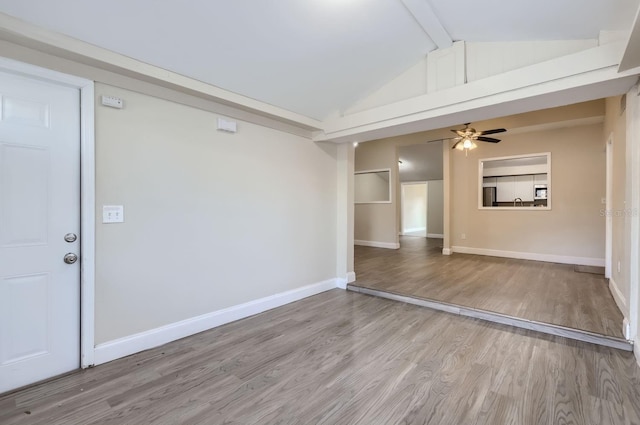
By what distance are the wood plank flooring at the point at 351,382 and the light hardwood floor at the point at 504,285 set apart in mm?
484

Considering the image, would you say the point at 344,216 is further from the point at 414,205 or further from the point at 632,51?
the point at 414,205

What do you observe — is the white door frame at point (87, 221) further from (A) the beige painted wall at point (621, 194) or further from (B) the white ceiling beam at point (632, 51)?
(A) the beige painted wall at point (621, 194)

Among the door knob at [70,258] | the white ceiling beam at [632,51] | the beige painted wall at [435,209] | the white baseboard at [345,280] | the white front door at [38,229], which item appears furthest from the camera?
the beige painted wall at [435,209]

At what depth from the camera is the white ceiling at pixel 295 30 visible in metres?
2.02

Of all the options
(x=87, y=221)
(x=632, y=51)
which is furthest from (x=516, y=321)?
(x=87, y=221)

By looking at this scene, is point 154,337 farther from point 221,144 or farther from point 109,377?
point 221,144

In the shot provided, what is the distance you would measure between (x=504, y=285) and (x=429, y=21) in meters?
3.66

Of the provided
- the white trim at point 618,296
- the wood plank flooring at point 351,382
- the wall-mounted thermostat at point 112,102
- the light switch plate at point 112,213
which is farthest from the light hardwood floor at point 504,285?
the wall-mounted thermostat at point 112,102

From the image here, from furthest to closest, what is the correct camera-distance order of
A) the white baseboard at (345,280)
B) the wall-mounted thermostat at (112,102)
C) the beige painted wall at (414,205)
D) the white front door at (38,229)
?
the beige painted wall at (414,205) → the white baseboard at (345,280) → the wall-mounted thermostat at (112,102) → the white front door at (38,229)

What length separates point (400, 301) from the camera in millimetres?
3795

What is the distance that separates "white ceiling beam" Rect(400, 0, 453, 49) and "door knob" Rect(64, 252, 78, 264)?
3299 millimetres

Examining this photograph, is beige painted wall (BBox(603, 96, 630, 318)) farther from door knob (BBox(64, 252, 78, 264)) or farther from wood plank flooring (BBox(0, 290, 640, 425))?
door knob (BBox(64, 252, 78, 264))

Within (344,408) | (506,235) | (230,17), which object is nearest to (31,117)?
(230,17)

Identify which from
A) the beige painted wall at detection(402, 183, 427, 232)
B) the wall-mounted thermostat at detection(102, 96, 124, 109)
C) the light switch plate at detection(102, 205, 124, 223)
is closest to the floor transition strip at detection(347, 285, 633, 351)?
the light switch plate at detection(102, 205, 124, 223)
